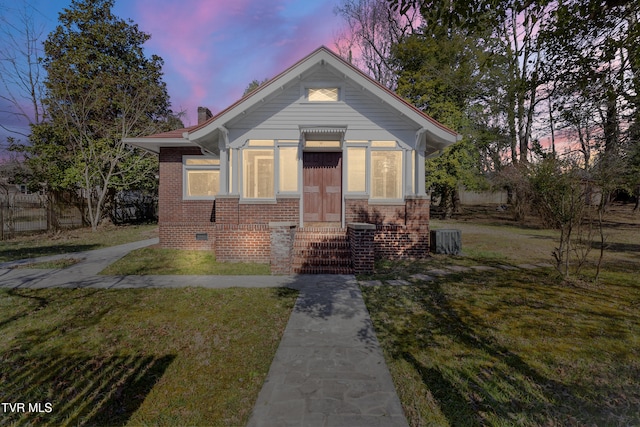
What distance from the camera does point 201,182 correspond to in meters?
11.3

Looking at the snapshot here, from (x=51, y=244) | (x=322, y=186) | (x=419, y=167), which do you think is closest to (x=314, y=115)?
(x=322, y=186)

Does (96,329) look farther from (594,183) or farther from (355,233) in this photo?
(594,183)

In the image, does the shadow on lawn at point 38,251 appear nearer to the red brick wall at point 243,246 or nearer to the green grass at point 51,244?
the green grass at point 51,244

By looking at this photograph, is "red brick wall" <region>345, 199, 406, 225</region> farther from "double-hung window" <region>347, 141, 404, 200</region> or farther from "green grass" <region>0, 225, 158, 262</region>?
"green grass" <region>0, 225, 158, 262</region>

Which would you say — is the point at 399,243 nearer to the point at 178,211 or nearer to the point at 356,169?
the point at 356,169

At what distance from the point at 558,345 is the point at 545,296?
2.26 meters

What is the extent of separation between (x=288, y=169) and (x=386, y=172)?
323 cm

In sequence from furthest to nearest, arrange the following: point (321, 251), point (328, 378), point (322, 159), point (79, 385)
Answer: point (322, 159) → point (321, 251) → point (328, 378) → point (79, 385)

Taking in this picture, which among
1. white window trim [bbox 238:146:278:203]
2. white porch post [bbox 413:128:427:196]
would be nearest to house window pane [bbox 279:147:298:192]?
white window trim [bbox 238:146:278:203]

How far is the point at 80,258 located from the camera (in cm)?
888

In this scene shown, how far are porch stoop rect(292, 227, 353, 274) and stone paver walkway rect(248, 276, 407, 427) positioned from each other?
2721 millimetres

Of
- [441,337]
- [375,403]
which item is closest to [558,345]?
[441,337]

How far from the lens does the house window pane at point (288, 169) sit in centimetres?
940

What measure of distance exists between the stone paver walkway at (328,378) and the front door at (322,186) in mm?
5254
